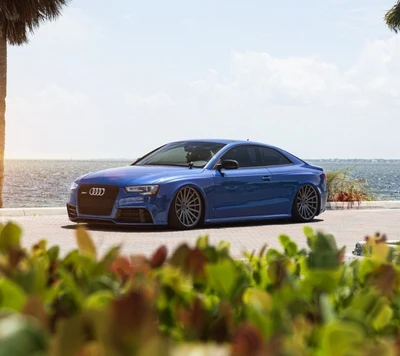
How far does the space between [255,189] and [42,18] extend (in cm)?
1211

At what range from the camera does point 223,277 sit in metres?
2.34

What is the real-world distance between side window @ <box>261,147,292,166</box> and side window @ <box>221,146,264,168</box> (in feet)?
0.42

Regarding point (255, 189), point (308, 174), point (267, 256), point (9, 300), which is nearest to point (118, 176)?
point (255, 189)

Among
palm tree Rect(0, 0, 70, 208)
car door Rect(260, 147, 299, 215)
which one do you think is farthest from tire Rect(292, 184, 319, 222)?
palm tree Rect(0, 0, 70, 208)

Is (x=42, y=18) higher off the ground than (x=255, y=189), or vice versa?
(x=42, y=18)

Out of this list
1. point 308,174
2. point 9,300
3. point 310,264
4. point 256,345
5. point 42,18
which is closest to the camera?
point 256,345

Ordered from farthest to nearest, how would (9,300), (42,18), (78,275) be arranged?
(42,18) → (78,275) → (9,300)

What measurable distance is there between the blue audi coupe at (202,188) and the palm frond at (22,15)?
10.0 m

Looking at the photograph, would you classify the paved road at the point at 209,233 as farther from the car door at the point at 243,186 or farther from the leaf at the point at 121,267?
the leaf at the point at 121,267

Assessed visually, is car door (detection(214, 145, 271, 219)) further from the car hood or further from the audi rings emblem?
the audi rings emblem

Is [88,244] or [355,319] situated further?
[88,244]

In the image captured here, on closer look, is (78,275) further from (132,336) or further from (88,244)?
(132,336)

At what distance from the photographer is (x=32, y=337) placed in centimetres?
153

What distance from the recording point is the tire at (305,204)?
614 inches
